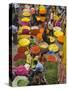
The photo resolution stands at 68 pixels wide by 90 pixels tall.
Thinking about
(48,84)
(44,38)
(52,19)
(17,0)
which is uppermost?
(17,0)

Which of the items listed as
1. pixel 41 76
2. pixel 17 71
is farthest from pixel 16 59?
pixel 41 76

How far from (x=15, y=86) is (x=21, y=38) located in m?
0.26

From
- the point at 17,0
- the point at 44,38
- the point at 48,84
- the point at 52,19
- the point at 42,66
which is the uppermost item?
the point at 17,0

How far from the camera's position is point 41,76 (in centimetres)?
156

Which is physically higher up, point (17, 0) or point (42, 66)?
point (17, 0)

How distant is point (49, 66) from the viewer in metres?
1.58

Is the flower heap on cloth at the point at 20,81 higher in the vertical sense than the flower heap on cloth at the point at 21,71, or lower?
lower

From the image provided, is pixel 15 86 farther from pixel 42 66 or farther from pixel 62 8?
pixel 62 8

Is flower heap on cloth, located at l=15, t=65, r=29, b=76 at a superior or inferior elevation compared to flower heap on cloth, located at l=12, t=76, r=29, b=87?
superior

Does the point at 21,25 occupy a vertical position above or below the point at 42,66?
above

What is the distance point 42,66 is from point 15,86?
0.61 ft

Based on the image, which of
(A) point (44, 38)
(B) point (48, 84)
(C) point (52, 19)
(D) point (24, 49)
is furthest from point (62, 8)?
(B) point (48, 84)

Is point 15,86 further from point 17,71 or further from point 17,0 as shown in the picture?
point 17,0

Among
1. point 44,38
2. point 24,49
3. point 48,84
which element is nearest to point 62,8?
point 44,38
